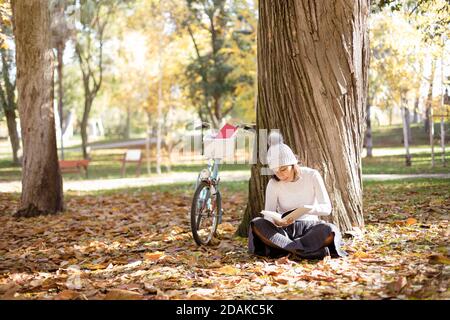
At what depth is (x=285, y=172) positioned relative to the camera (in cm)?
607

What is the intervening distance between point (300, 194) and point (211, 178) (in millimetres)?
1291

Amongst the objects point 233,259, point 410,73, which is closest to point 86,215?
point 233,259

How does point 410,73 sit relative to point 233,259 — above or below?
above

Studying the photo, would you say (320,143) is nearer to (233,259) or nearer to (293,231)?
(293,231)

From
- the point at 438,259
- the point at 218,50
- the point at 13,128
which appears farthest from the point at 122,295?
the point at 13,128

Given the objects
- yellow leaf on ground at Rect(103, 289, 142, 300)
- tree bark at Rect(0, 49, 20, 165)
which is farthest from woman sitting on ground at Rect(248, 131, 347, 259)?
tree bark at Rect(0, 49, 20, 165)

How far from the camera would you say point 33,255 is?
22.5 feet

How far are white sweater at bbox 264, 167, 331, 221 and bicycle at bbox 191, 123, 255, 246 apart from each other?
985mm

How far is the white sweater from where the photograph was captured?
612 cm

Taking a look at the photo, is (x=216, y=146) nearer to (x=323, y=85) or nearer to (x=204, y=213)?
(x=204, y=213)

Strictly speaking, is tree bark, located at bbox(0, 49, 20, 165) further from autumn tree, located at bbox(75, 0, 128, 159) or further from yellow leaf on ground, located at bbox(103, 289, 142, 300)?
yellow leaf on ground, located at bbox(103, 289, 142, 300)

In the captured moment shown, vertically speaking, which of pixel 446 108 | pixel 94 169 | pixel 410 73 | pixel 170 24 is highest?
pixel 170 24

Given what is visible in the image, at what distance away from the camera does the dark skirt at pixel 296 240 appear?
5.84 metres
